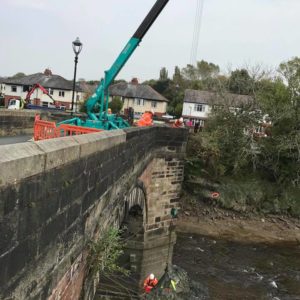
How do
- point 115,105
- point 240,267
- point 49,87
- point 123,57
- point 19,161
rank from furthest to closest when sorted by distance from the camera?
point 49,87, point 115,105, point 240,267, point 123,57, point 19,161

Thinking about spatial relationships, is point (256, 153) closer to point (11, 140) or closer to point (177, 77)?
point (11, 140)

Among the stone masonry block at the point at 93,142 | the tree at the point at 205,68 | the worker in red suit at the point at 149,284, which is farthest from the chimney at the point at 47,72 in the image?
the stone masonry block at the point at 93,142

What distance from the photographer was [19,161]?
2469mm

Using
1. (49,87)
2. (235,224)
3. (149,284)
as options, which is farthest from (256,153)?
(49,87)

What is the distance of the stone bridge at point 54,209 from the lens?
2.57m

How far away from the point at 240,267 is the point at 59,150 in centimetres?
1704

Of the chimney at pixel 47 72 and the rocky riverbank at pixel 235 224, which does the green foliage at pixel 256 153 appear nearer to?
the rocky riverbank at pixel 235 224

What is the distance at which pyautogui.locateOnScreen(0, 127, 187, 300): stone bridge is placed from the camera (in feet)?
8.42

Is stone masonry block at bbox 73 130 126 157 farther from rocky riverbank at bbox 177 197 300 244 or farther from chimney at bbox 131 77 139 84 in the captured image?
chimney at bbox 131 77 139 84

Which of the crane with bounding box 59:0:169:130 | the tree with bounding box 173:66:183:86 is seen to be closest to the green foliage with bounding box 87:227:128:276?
the crane with bounding box 59:0:169:130

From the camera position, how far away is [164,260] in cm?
1630

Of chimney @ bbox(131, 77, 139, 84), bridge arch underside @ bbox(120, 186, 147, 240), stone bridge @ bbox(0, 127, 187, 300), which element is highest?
chimney @ bbox(131, 77, 139, 84)

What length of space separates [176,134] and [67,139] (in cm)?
1240

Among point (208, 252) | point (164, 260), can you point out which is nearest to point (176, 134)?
point (164, 260)
